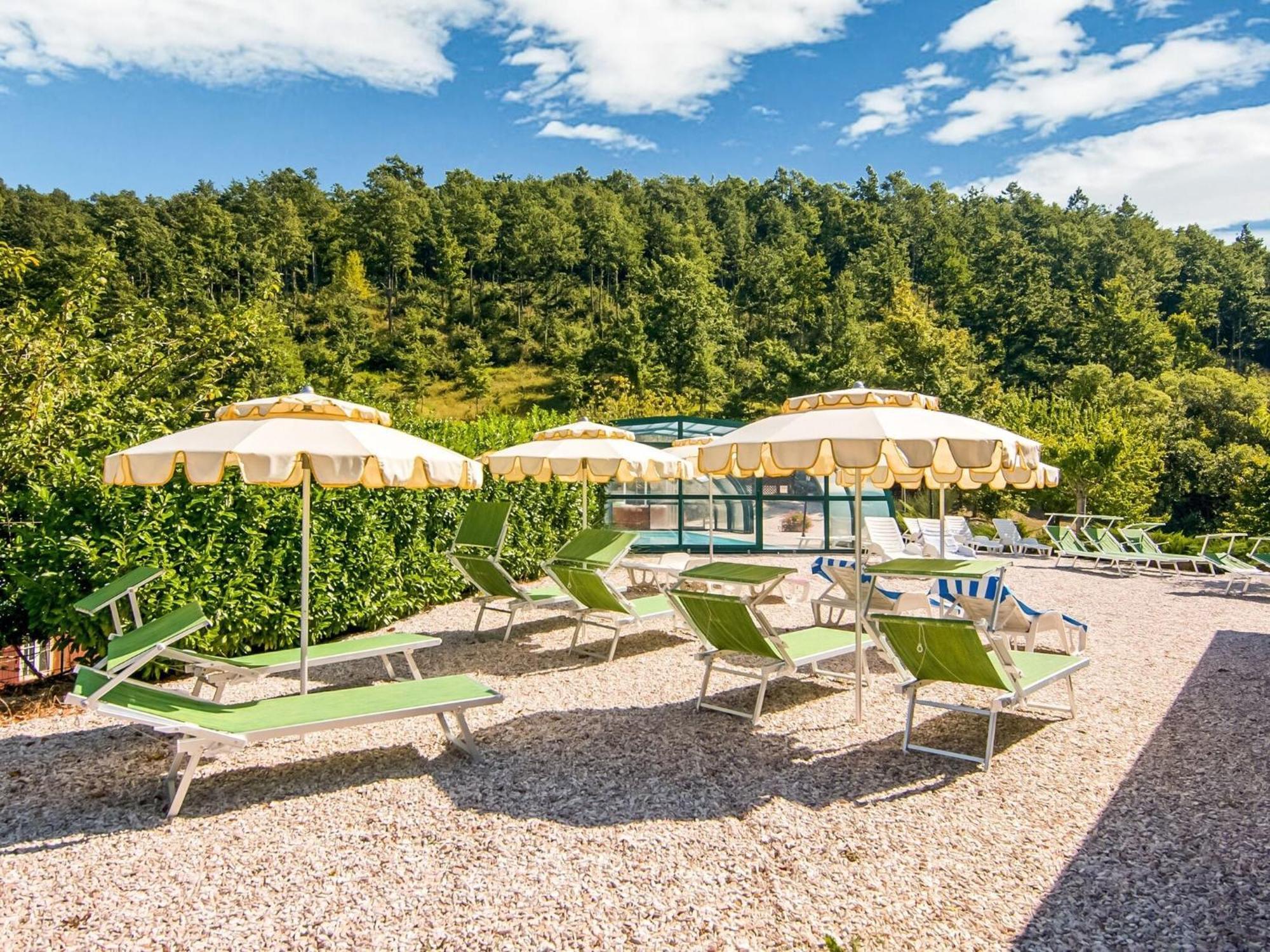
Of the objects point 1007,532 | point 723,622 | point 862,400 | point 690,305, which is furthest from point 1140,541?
point 690,305

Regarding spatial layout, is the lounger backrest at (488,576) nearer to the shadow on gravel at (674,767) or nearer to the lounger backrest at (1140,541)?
the shadow on gravel at (674,767)

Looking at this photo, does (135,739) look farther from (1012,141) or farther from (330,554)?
(1012,141)

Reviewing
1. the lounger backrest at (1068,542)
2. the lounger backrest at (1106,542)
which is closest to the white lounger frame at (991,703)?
the lounger backrest at (1106,542)

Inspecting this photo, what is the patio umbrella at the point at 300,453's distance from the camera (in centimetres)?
398

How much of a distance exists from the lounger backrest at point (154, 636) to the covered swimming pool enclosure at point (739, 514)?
1123cm

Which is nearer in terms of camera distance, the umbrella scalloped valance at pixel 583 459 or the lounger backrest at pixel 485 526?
the lounger backrest at pixel 485 526

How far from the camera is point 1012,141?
42906mm

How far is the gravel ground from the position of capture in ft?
8.93

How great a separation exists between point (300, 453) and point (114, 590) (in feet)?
6.33

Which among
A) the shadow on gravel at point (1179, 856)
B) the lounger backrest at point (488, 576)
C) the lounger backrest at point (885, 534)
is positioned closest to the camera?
the shadow on gravel at point (1179, 856)

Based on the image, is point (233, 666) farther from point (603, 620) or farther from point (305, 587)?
point (603, 620)

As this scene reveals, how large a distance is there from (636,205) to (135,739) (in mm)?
76474

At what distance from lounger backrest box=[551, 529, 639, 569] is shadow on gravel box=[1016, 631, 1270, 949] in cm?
452

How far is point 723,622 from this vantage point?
496cm
